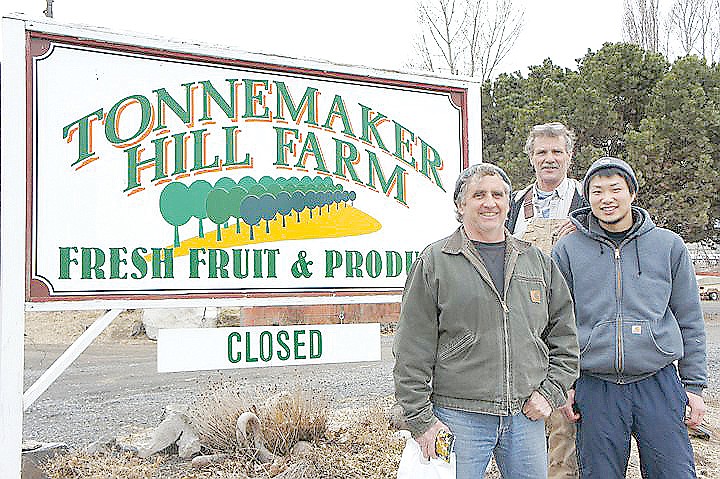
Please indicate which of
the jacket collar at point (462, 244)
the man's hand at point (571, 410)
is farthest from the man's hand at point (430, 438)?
the man's hand at point (571, 410)

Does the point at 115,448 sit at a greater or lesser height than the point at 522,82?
lesser

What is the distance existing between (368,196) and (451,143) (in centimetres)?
88

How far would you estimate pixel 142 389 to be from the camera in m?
9.80

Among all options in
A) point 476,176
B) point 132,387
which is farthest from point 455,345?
point 132,387

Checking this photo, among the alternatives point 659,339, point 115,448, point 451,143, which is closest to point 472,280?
point 659,339

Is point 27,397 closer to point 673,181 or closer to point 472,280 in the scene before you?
point 472,280

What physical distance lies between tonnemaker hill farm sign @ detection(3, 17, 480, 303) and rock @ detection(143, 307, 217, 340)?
10196 mm

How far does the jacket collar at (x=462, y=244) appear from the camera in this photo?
2908mm

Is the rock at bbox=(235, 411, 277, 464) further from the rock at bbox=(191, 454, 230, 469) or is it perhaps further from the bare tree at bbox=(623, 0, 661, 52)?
the bare tree at bbox=(623, 0, 661, 52)

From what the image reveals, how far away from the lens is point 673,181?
58.7ft

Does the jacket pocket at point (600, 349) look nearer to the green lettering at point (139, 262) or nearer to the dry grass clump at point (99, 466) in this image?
the green lettering at point (139, 262)

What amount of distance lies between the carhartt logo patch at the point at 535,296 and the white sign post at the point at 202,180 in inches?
85.9

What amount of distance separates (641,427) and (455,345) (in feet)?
3.30

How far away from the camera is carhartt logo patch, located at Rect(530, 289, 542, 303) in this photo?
9.62 feet
